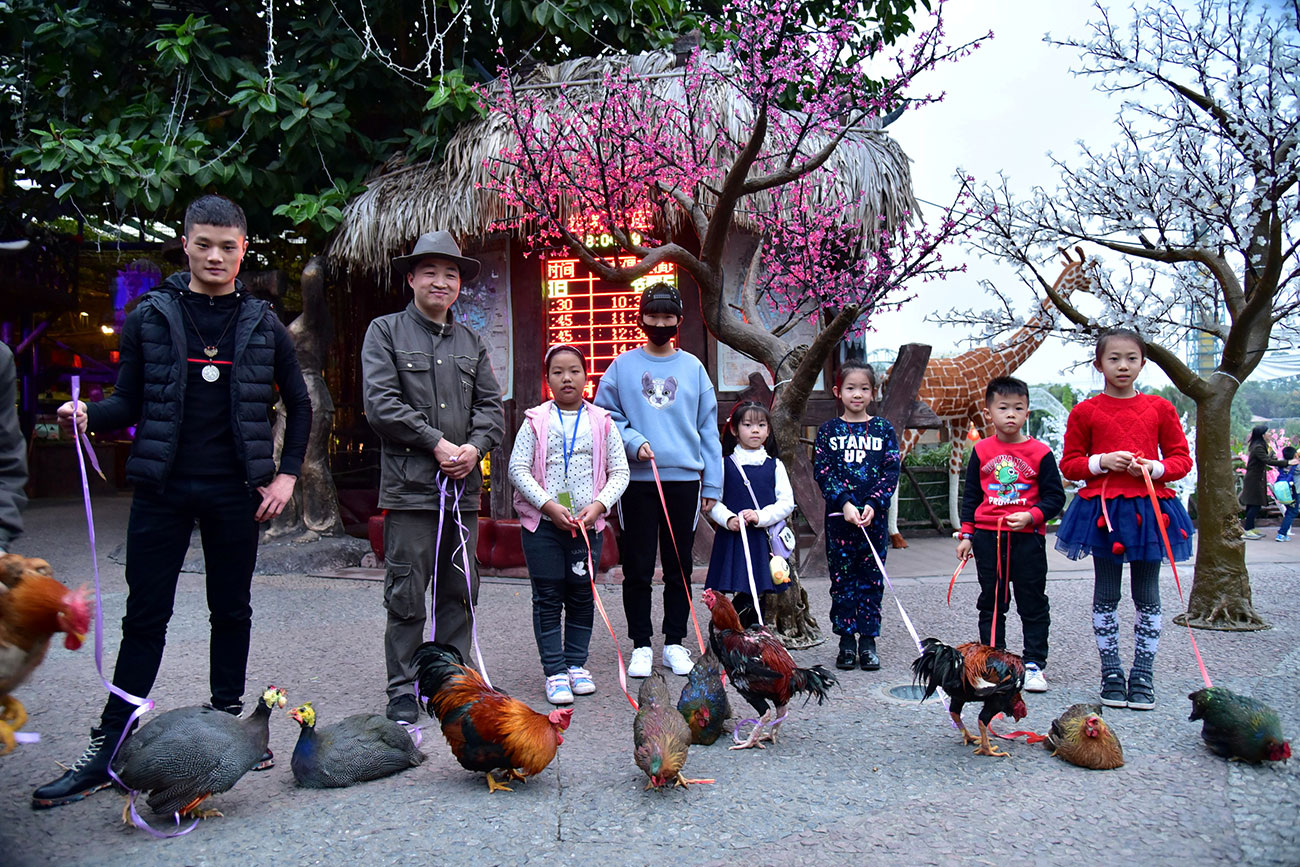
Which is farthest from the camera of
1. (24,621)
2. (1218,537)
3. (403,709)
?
(1218,537)

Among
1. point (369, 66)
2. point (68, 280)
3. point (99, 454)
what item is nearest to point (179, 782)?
point (369, 66)

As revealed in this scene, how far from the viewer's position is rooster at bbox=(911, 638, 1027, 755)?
3.24 m

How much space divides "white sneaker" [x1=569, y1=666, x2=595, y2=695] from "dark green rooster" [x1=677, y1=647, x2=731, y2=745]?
798 millimetres

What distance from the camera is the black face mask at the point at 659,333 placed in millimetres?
4422

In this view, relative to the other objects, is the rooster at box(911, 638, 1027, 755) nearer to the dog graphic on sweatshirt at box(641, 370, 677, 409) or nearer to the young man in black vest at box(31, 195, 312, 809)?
the dog graphic on sweatshirt at box(641, 370, 677, 409)

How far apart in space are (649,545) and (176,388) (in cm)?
223

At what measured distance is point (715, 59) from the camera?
23.9 ft

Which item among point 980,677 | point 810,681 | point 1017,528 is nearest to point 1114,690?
point 1017,528

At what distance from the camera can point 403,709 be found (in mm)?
3645

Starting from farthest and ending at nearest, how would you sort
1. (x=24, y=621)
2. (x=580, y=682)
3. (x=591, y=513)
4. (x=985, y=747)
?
1. (x=580, y=682)
2. (x=591, y=513)
3. (x=985, y=747)
4. (x=24, y=621)

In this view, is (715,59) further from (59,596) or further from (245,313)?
(59,596)

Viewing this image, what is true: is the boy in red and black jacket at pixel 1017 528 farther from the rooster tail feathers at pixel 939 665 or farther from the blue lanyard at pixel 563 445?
the blue lanyard at pixel 563 445

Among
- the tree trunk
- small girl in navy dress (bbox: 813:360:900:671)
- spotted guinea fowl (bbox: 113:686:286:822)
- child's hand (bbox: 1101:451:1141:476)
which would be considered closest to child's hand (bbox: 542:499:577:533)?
small girl in navy dress (bbox: 813:360:900:671)

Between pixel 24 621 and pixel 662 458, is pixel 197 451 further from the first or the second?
pixel 662 458
